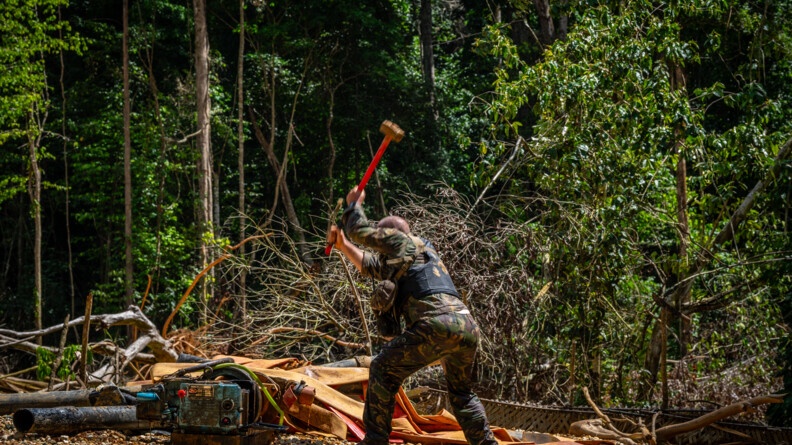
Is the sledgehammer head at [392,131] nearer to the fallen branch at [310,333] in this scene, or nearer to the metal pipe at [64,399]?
the metal pipe at [64,399]

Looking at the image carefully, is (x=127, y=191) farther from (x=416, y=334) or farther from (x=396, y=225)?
(x=416, y=334)

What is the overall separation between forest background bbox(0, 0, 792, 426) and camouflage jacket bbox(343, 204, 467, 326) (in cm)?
308

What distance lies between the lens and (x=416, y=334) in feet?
19.1

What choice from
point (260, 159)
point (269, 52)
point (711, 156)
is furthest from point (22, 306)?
point (711, 156)

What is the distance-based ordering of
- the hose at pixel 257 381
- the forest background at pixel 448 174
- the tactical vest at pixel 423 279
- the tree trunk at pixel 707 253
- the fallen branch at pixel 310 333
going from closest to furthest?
the tactical vest at pixel 423 279, the hose at pixel 257 381, the tree trunk at pixel 707 253, the forest background at pixel 448 174, the fallen branch at pixel 310 333

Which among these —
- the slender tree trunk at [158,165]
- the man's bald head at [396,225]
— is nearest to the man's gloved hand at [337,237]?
the man's bald head at [396,225]

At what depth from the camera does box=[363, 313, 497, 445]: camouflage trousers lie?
5812 millimetres

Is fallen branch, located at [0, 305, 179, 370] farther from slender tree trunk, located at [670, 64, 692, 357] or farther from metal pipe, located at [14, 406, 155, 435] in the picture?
slender tree trunk, located at [670, 64, 692, 357]

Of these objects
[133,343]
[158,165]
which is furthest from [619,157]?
[158,165]

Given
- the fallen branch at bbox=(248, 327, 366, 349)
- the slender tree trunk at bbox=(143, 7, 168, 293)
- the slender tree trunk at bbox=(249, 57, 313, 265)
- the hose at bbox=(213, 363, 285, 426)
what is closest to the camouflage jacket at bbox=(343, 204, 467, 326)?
the hose at bbox=(213, 363, 285, 426)

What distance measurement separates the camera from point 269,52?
84.3ft

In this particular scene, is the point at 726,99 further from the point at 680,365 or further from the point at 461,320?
the point at 461,320

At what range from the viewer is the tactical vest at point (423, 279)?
5.95 metres

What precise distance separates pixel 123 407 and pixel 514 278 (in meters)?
4.67
